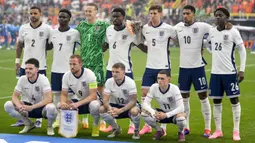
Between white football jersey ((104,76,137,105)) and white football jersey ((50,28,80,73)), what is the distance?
45.8 inches

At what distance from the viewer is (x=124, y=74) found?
10.5m

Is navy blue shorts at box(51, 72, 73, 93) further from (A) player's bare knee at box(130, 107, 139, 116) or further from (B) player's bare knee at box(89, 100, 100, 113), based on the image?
(A) player's bare knee at box(130, 107, 139, 116)

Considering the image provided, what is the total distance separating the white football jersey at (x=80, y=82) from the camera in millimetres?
10578

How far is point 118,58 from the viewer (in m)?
11.0

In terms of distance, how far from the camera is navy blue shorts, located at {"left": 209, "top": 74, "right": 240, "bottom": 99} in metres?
10.3

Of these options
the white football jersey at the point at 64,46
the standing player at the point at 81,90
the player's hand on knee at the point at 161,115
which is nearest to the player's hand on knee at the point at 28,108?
the standing player at the point at 81,90

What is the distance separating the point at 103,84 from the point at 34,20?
5.40ft

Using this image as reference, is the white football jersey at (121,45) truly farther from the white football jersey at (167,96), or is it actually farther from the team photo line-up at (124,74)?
the white football jersey at (167,96)

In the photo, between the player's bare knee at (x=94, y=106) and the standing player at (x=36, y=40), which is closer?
the player's bare knee at (x=94, y=106)

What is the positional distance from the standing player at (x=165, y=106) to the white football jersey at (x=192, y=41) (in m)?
0.70

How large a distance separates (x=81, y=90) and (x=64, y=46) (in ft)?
3.36

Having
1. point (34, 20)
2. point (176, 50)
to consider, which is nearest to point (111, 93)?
point (34, 20)

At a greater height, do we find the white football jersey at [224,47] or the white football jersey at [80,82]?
the white football jersey at [224,47]

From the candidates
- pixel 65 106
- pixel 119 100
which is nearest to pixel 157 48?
pixel 119 100
